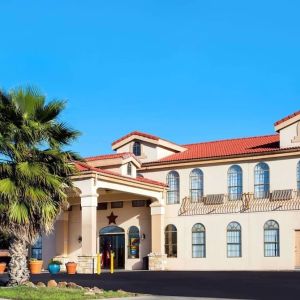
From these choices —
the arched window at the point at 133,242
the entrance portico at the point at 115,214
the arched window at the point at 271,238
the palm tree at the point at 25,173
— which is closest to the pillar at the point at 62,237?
the entrance portico at the point at 115,214

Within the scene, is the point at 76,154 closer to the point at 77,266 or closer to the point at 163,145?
the point at 77,266

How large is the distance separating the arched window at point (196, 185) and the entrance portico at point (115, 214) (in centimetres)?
175

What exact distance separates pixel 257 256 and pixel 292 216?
3.03 meters

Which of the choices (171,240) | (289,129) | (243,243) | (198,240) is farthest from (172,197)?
(289,129)

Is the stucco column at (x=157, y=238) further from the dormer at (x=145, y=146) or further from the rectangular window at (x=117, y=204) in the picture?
the dormer at (x=145, y=146)

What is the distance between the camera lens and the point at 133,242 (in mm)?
40000

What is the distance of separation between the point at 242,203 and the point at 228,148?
13.4 ft

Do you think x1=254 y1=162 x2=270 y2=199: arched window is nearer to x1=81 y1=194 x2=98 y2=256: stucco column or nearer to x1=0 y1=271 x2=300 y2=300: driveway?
x1=81 y1=194 x2=98 y2=256: stucco column

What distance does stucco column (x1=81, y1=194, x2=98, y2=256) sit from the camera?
33125 mm

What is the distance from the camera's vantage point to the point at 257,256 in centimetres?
3578

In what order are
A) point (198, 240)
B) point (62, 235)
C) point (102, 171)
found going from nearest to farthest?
1. point (102, 171)
2. point (198, 240)
3. point (62, 235)

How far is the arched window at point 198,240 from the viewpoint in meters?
37.8

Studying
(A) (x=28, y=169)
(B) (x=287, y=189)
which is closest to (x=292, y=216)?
(B) (x=287, y=189)

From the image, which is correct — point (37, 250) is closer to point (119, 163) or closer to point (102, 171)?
point (119, 163)
